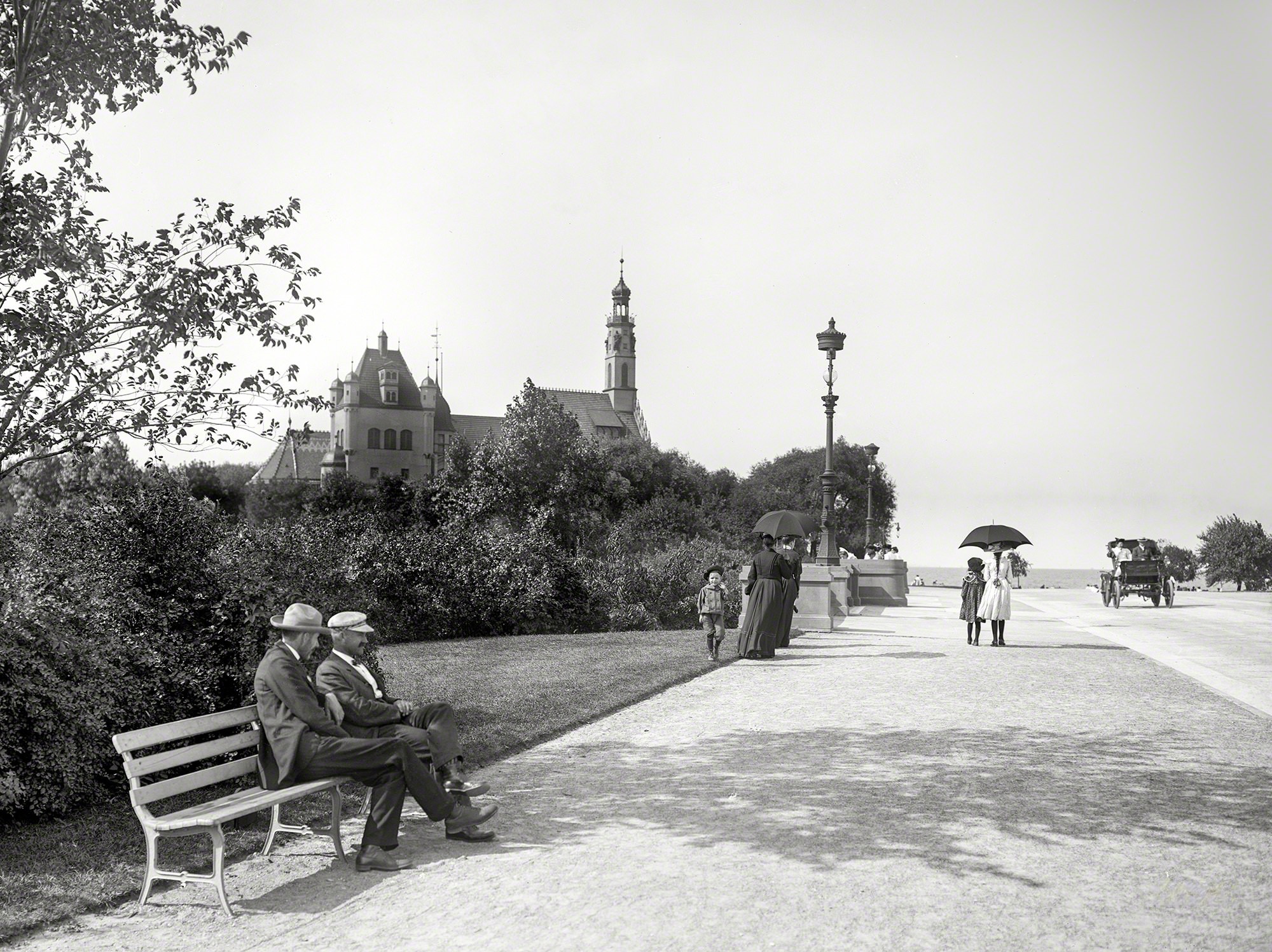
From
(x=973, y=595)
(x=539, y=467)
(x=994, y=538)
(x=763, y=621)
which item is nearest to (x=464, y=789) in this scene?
(x=763, y=621)

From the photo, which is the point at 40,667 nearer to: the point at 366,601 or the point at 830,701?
the point at 366,601

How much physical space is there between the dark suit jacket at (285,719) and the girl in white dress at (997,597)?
1535 cm

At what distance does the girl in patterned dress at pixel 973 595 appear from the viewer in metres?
20.2

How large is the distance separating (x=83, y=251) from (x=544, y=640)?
1319 centimetres

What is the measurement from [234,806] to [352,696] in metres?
1.37

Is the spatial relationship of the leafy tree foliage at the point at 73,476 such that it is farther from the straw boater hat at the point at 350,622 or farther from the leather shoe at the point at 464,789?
the leather shoe at the point at 464,789

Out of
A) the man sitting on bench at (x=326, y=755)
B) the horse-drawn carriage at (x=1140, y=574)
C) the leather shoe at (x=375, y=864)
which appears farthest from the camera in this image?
the horse-drawn carriage at (x=1140, y=574)

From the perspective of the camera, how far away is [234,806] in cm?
563

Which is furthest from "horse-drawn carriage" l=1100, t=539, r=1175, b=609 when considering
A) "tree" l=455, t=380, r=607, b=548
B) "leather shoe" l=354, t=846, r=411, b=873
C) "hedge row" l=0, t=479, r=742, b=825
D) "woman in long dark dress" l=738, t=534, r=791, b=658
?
"leather shoe" l=354, t=846, r=411, b=873

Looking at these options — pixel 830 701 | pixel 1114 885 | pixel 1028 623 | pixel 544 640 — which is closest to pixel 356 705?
pixel 1114 885

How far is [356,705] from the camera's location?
6.95m

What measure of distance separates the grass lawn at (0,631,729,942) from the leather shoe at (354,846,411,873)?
0.74 meters

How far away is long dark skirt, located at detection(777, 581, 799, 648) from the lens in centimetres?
1753

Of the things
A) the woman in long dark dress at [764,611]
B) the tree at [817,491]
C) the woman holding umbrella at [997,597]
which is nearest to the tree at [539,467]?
the tree at [817,491]
